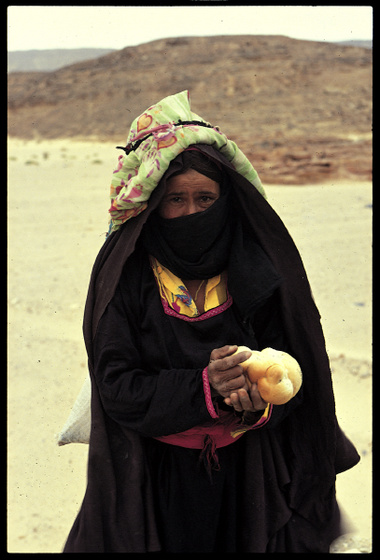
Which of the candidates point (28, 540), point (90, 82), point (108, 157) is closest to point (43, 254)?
point (28, 540)

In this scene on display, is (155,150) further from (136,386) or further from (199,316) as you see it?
(136,386)

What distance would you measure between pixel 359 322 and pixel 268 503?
446cm

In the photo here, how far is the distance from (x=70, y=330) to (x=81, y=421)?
4.16 m

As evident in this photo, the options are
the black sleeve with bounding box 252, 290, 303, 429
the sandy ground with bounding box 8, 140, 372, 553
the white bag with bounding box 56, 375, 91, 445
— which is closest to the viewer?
the black sleeve with bounding box 252, 290, 303, 429

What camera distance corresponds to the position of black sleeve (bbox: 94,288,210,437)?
1841mm

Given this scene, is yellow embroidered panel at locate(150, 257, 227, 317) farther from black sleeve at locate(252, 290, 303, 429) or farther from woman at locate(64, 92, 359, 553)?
black sleeve at locate(252, 290, 303, 429)

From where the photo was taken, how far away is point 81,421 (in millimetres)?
2260

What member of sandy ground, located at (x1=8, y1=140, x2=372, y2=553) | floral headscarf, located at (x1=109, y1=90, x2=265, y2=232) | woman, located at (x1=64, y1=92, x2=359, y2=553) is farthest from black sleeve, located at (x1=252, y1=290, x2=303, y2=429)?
sandy ground, located at (x1=8, y1=140, x2=372, y2=553)

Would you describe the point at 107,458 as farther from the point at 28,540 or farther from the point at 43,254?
the point at 43,254

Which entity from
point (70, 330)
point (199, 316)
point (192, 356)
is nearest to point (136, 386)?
point (192, 356)

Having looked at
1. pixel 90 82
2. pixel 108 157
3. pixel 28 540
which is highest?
pixel 90 82

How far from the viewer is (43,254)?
9.53 meters

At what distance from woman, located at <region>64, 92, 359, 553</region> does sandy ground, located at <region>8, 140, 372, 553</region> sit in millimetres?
705

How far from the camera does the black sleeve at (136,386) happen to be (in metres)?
1.84
